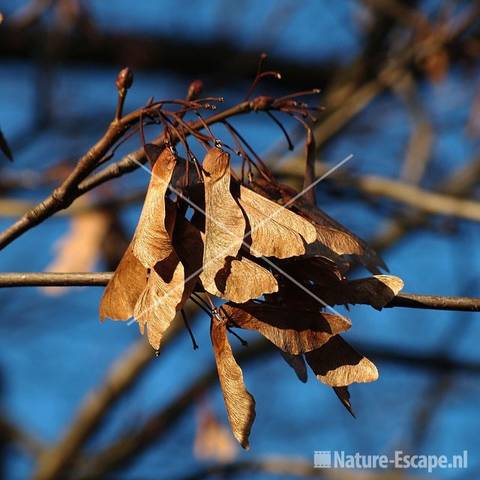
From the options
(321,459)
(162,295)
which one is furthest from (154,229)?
(321,459)

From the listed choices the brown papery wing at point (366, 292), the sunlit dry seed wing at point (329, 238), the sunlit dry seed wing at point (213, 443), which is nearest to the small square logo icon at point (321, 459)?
the sunlit dry seed wing at point (213, 443)

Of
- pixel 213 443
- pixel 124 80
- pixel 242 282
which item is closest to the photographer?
pixel 242 282

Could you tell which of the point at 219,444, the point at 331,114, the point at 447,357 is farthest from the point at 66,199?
the point at 219,444

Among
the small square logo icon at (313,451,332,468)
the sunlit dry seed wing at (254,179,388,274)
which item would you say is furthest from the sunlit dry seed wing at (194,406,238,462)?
the sunlit dry seed wing at (254,179,388,274)

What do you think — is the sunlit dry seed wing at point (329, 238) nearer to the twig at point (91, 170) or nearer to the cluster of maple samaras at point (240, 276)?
the cluster of maple samaras at point (240, 276)

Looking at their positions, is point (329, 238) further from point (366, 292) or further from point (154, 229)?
point (154, 229)

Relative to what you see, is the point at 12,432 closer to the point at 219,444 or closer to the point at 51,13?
the point at 219,444

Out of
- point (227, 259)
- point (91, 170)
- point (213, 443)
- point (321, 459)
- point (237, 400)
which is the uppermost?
point (213, 443)
